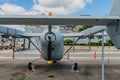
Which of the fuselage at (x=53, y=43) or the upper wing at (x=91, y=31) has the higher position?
the upper wing at (x=91, y=31)

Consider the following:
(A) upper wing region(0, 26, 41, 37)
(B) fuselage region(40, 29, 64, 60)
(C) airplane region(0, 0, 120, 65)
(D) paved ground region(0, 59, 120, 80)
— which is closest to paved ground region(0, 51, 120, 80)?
(D) paved ground region(0, 59, 120, 80)

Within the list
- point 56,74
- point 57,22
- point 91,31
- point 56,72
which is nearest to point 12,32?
point 56,72

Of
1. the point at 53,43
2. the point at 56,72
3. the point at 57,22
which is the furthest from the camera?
the point at 56,72

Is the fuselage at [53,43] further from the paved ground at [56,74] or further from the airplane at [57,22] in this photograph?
the paved ground at [56,74]

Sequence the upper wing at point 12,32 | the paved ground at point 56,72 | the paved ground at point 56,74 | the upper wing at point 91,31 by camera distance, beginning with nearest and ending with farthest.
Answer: the paved ground at point 56,74
the paved ground at point 56,72
the upper wing at point 91,31
the upper wing at point 12,32

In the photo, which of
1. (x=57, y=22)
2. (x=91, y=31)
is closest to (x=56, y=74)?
(x=91, y=31)

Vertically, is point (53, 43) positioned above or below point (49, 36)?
below

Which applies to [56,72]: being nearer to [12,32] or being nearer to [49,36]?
[49,36]

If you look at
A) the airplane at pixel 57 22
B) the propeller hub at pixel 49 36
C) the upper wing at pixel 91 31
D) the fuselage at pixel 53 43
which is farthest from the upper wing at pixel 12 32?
the upper wing at pixel 91 31

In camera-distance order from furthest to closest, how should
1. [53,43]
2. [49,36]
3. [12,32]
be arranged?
[12,32], [53,43], [49,36]

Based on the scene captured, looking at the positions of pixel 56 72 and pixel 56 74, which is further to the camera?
pixel 56 72

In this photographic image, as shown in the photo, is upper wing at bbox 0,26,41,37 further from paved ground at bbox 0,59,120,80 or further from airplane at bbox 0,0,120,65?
paved ground at bbox 0,59,120,80

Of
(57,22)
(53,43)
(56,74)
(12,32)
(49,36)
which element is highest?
(57,22)

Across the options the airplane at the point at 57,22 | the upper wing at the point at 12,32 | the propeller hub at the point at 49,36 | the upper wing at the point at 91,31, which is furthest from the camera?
the upper wing at the point at 12,32
